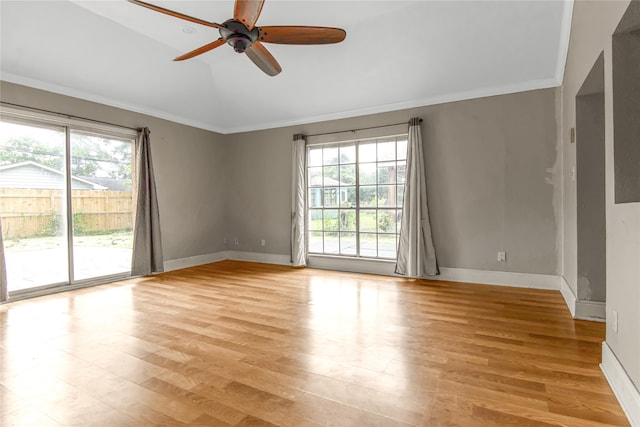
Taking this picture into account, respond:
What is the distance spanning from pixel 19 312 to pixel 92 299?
673 mm

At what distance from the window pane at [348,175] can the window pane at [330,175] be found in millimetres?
107

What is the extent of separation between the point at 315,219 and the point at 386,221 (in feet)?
4.60

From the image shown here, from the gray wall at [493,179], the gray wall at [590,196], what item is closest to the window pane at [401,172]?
the gray wall at [493,179]

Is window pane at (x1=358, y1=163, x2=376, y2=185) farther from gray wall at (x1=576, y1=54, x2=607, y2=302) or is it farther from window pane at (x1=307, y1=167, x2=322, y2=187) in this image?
gray wall at (x1=576, y1=54, x2=607, y2=302)

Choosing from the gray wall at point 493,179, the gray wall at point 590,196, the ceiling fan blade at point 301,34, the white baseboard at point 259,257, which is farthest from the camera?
the white baseboard at point 259,257

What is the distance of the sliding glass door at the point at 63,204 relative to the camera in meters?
4.00

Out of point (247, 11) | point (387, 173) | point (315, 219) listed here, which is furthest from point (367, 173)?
point (247, 11)

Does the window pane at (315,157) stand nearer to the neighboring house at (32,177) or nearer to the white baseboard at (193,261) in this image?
the white baseboard at (193,261)

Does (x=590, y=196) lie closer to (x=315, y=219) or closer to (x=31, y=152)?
(x=315, y=219)

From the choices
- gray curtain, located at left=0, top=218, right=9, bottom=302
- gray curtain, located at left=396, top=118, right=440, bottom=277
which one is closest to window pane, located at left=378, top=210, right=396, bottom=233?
gray curtain, located at left=396, top=118, right=440, bottom=277

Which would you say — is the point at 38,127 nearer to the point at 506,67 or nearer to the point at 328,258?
the point at 328,258

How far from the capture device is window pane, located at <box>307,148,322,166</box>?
600 centimetres

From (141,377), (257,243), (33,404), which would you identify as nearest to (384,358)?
(141,377)

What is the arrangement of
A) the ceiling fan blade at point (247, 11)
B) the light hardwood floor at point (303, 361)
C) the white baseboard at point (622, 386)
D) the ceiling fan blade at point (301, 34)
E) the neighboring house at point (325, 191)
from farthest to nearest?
the neighboring house at point (325, 191) → the ceiling fan blade at point (301, 34) → the ceiling fan blade at point (247, 11) → the light hardwood floor at point (303, 361) → the white baseboard at point (622, 386)
